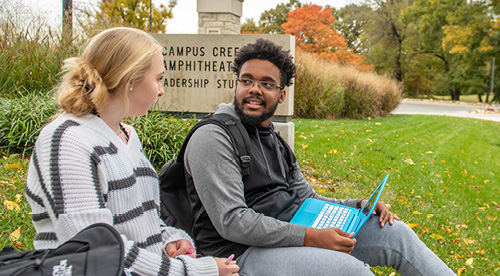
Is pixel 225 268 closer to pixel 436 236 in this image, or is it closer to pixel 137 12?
pixel 436 236

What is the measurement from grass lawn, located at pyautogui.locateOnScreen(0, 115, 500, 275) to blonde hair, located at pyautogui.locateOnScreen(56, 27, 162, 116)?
1.85 meters

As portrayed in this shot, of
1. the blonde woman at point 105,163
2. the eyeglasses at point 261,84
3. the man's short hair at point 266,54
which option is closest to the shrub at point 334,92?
the man's short hair at point 266,54

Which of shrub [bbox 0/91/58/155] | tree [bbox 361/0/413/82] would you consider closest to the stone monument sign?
shrub [bbox 0/91/58/155]

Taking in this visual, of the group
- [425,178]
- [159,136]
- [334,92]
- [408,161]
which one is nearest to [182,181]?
[159,136]

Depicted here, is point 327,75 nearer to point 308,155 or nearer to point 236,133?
point 308,155

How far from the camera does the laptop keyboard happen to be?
2.19 m

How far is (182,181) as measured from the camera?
218 centimetres

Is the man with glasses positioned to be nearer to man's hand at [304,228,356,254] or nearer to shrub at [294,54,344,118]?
man's hand at [304,228,356,254]

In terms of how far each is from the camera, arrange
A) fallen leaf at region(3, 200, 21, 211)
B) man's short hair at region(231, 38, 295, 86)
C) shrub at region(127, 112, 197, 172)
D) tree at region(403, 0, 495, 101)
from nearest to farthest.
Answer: man's short hair at region(231, 38, 295, 86), fallen leaf at region(3, 200, 21, 211), shrub at region(127, 112, 197, 172), tree at region(403, 0, 495, 101)

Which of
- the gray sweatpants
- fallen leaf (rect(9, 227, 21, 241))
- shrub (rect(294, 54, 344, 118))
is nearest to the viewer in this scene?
the gray sweatpants

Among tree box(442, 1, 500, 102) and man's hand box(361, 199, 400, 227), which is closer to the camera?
man's hand box(361, 199, 400, 227)

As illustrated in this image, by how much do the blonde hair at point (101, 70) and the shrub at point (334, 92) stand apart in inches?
394

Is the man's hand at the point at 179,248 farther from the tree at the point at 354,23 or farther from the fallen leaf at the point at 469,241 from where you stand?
the tree at the point at 354,23

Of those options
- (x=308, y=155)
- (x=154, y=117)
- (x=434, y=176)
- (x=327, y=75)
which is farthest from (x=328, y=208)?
(x=327, y=75)
